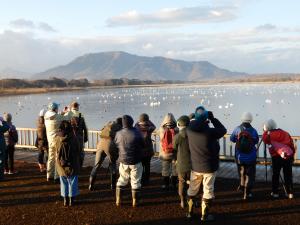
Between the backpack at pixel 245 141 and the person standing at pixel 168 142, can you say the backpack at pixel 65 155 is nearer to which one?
the person standing at pixel 168 142

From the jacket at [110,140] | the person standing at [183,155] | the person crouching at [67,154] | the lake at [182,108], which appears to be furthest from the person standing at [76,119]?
the lake at [182,108]

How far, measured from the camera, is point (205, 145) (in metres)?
6.82

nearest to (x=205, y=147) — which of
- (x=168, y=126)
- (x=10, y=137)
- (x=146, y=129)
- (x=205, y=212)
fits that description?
(x=205, y=212)

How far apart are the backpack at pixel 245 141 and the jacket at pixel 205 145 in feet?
4.54

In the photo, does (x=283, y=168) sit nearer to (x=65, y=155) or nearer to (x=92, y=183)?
(x=92, y=183)

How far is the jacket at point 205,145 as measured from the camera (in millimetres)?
6809

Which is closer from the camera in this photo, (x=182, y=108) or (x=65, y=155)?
(x=65, y=155)

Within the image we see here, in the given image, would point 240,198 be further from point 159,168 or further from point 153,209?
point 159,168

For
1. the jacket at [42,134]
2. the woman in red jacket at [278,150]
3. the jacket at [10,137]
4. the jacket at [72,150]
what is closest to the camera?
the jacket at [72,150]

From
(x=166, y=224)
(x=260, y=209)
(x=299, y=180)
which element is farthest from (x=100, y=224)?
(x=299, y=180)

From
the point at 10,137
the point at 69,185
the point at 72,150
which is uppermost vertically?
the point at 72,150

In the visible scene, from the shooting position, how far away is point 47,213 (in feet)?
25.6

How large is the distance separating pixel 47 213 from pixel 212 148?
353 centimetres

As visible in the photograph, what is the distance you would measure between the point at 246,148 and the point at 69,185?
373 cm
